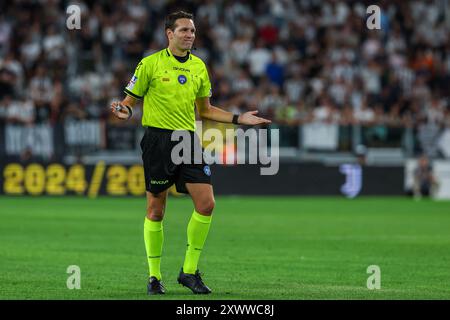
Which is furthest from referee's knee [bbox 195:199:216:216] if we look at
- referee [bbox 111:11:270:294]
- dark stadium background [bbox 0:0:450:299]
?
dark stadium background [bbox 0:0:450:299]

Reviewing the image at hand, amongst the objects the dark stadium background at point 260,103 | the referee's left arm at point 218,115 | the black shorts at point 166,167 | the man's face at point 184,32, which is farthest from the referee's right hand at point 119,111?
the dark stadium background at point 260,103

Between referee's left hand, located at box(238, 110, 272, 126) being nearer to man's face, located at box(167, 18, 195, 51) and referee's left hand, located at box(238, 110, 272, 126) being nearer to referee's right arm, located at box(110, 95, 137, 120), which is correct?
man's face, located at box(167, 18, 195, 51)

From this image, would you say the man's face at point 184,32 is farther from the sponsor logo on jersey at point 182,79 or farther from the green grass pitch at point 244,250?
the green grass pitch at point 244,250

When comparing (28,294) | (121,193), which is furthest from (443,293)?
(121,193)

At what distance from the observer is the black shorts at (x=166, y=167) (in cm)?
1024

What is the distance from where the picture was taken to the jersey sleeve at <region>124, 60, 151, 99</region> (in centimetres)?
1023

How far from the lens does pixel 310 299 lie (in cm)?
970

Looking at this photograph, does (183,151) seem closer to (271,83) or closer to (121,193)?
(121,193)

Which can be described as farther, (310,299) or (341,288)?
(341,288)

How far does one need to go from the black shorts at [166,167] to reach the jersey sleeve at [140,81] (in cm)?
36

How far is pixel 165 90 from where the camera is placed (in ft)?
33.7

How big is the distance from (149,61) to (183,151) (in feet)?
2.94

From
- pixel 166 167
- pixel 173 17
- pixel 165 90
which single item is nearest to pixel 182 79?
pixel 165 90
